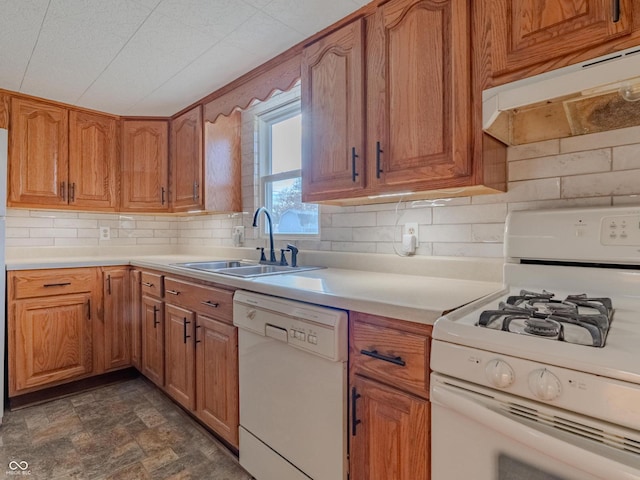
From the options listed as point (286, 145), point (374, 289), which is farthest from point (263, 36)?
point (374, 289)

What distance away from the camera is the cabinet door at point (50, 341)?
2.23 meters

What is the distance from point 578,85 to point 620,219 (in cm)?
47

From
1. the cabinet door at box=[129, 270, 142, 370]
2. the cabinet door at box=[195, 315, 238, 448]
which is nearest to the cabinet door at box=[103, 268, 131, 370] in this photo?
the cabinet door at box=[129, 270, 142, 370]

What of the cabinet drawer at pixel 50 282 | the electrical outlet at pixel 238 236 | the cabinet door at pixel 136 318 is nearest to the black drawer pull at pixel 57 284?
the cabinet drawer at pixel 50 282

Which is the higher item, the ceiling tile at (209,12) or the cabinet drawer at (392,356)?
the ceiling tile at (209,12)

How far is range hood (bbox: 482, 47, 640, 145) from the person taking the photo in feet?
2.93

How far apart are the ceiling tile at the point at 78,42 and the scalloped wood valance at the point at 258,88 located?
2.16 ft

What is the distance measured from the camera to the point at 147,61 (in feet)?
6.87

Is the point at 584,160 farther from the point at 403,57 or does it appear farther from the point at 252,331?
the point at 252,331

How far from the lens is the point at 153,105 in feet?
9.16

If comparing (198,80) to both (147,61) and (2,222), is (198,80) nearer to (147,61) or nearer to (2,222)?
(147,61)

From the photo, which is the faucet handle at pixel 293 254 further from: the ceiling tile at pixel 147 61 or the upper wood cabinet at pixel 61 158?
the upper wood cabinet at pixel 61 158

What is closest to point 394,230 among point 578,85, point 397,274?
point 397,274

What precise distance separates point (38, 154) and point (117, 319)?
1.36 meters
